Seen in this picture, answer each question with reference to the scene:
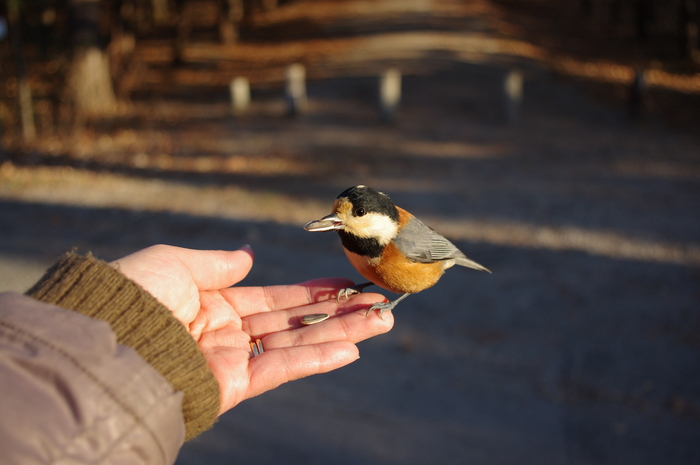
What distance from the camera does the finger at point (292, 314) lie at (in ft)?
10.4

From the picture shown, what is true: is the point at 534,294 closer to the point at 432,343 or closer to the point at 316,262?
the point at 432,343

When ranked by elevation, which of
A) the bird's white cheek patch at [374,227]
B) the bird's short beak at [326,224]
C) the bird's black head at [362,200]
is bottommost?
the bird's white cheek patch at [374,227]

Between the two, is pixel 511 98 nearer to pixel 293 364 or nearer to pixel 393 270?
pixel 393 270

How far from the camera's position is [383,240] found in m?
2.89

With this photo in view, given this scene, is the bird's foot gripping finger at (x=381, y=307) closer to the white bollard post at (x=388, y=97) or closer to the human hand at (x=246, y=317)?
the human hand at (x=246, y=317)

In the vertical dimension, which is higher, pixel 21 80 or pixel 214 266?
pixel 21 80

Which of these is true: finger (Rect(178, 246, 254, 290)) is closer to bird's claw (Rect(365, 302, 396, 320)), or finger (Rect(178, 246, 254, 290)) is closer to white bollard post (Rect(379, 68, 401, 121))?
bird's claw (Rect(365, 302, 396, 320))

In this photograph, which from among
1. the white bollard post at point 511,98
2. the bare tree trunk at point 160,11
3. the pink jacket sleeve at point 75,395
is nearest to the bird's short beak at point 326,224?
the pink jacket sleeve at point 75,395

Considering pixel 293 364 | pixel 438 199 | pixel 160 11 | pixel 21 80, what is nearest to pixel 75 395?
pixel 293 364

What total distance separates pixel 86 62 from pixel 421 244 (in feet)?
36.3

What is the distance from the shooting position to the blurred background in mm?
4574

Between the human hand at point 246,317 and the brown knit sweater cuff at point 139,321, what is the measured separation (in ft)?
0.67

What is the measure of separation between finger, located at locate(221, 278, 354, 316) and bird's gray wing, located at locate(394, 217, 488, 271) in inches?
21.2

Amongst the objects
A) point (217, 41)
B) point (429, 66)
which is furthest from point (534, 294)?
point (217, 41)
